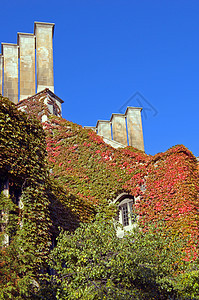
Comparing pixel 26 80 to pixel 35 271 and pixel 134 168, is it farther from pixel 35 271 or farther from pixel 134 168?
pixel 35 271

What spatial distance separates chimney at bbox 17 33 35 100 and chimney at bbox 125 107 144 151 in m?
8.13

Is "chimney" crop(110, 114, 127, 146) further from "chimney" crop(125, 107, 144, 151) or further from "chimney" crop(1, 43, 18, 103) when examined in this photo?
"chimney" crop(1, 43, 18, 103)

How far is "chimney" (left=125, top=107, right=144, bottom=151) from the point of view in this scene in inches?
1156

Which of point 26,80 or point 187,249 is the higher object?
point 26,80

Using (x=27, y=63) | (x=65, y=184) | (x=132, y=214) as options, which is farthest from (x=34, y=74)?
(x=132, y=214)

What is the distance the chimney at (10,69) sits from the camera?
2642 cm

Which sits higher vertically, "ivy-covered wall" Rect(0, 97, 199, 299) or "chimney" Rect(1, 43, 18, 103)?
"chimney" Rect(1, 43, 18, 103)

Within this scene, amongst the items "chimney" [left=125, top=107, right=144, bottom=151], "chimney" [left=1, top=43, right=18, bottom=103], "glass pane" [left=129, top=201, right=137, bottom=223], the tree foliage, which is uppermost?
"chimney" [left=1, top=43, right=18, bottom=103]

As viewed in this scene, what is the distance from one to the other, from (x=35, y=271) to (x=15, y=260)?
2.58 ft

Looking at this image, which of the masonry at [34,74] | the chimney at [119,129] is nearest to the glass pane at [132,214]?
the masonry at [34,74]

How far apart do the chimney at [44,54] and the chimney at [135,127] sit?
8055 millimetres

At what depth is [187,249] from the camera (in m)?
14.6

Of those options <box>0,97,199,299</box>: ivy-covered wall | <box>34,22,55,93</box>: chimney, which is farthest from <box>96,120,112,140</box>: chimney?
<box>0,97,199,299</box>: ivy-covered wall

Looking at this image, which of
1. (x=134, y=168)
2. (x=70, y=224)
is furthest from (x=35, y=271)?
(x=134, y=168)
